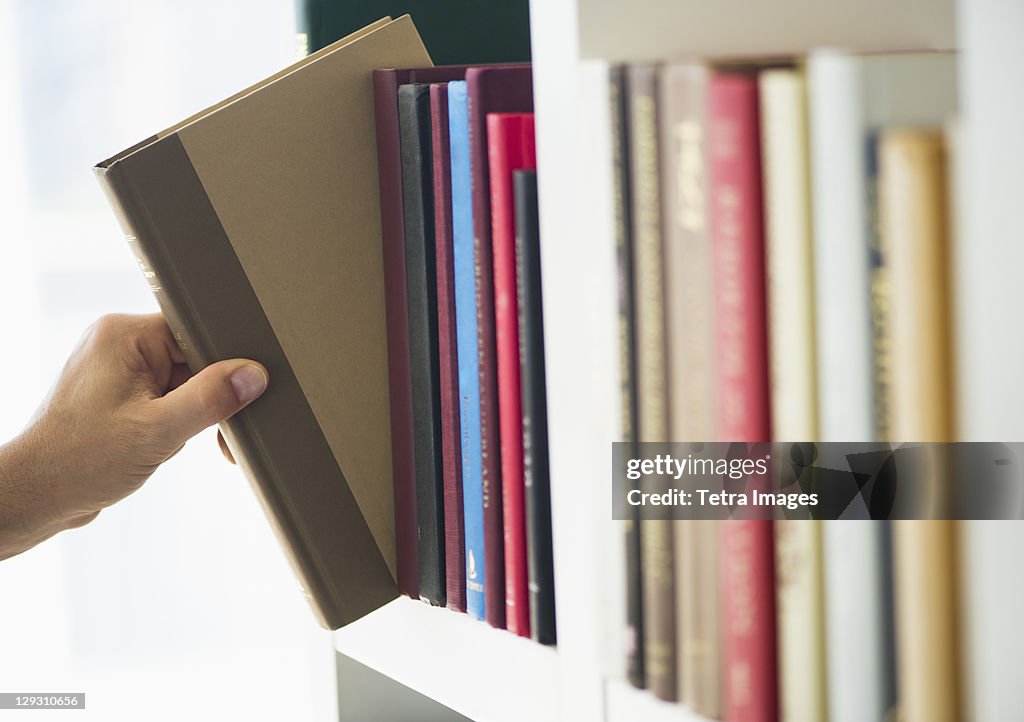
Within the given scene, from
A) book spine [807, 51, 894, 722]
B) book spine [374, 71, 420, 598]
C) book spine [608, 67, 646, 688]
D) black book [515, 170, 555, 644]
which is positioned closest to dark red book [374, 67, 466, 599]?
book spine [374, 71, 420, 598]

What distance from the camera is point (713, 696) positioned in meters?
0.42

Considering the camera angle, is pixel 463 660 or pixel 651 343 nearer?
pixel 651 343

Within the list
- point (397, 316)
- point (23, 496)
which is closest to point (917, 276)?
point (397, 316)

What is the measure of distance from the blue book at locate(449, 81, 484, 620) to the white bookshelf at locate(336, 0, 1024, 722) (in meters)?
0.08

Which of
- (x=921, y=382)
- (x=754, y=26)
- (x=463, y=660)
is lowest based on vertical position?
(x=463, y=660)

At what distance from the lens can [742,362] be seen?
0.39m

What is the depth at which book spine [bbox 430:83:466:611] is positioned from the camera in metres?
0.58

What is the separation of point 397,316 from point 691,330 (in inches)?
10.8

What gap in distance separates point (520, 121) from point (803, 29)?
0.67 ft

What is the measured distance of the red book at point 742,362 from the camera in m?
0.39

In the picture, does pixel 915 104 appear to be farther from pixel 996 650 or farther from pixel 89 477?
pixel 89 477

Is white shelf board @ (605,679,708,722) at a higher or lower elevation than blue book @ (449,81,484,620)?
lower

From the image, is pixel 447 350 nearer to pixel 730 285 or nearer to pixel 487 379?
pixel 487 379

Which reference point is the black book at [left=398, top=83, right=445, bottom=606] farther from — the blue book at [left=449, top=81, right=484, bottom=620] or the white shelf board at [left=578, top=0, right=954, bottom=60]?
the white shelf board at [left=578, top=0, right=954, bottom=60]
